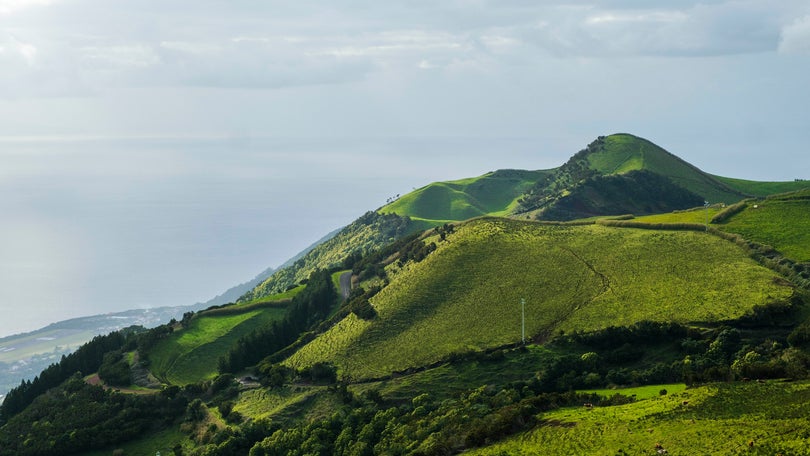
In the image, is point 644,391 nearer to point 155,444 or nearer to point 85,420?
point 155,444

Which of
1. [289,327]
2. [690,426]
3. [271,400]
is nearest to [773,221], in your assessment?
[690,426]

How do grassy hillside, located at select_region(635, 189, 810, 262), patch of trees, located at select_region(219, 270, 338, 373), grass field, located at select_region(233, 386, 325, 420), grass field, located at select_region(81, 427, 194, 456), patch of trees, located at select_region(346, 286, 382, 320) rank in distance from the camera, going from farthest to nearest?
patch of trees, located at select_region(219, 270, 338, 373) < patch of trees, located at select_region(346, 286, 382, 320) < grassy hillside, located at select_region(635, 189, 810, 262) < grass field, located at select_region(81, 427, 194, 456) < grass field, located at select_region(233, 386, 325, 420)

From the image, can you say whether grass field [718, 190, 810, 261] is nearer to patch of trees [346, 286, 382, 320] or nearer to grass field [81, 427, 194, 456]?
patch of trees [346, 286, 382, 320]

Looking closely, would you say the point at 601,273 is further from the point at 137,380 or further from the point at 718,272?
the point at 137,380

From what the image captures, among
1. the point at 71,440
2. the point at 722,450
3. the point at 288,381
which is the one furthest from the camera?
the point at 288,381

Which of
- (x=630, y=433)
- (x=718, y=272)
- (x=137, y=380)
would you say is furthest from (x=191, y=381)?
(x=718, y=272)

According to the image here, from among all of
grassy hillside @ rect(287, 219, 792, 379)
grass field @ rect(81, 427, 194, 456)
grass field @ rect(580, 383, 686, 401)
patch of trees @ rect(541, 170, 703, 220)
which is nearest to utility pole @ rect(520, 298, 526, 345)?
grassy hillside @ rect(287, 219, 792, 379)
